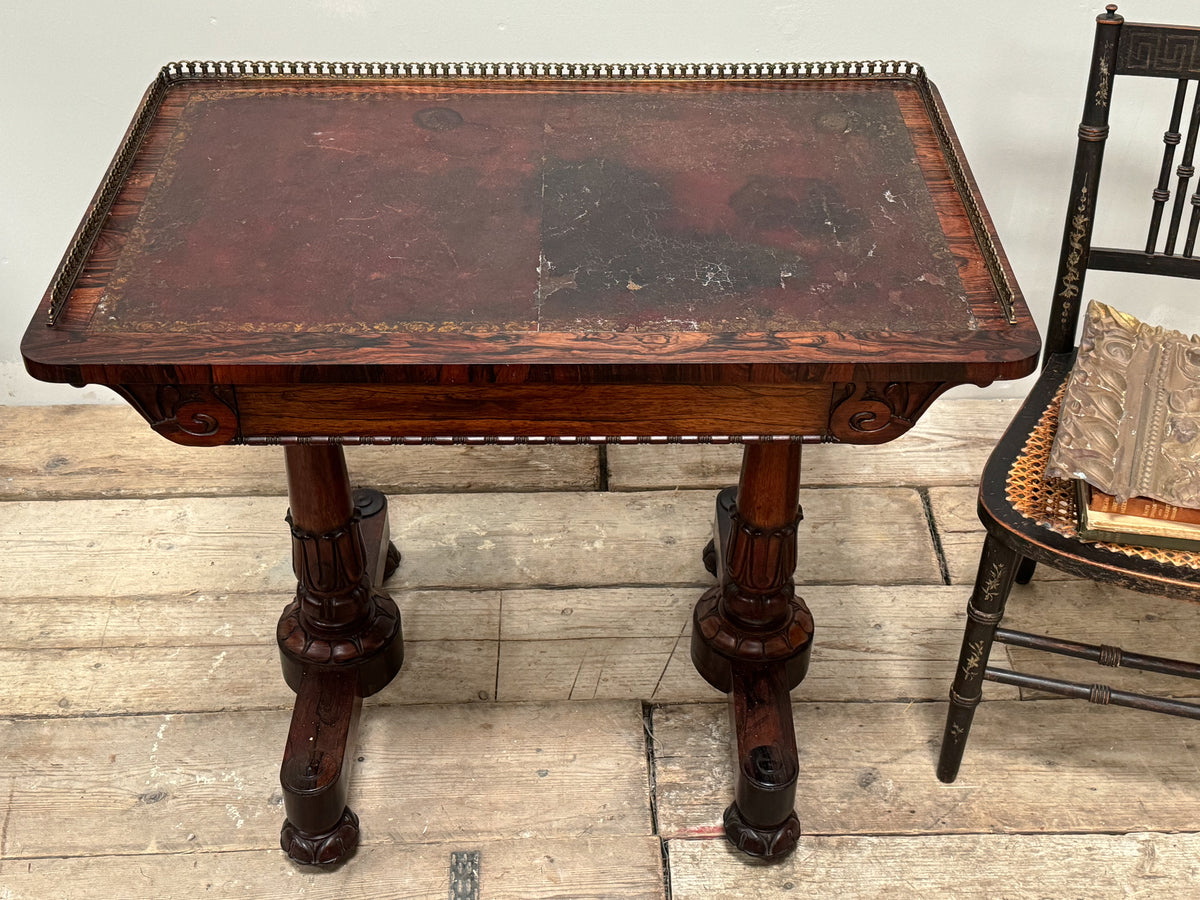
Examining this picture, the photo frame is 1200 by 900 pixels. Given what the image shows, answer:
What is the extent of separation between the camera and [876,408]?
1.56 metres

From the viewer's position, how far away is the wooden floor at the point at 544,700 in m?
2.00

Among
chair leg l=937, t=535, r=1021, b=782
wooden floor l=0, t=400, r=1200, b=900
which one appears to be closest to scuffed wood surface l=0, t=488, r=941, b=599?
wooden floor l=0, t=400, r=1200, b=900

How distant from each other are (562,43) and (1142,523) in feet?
4.81

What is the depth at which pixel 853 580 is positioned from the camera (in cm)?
250

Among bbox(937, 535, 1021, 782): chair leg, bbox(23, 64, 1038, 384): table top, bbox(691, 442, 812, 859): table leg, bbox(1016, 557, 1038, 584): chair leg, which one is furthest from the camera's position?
bbox(1016, 557, 1038, 584): chair leg

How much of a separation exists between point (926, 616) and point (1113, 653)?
52 centimetres

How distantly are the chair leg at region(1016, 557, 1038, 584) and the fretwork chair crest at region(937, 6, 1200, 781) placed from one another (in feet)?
1.56

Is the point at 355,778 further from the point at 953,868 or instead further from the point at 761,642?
the point at 953,868

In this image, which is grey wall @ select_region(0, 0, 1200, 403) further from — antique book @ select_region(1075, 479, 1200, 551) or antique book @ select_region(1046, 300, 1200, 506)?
antique book @ select_region(1075, 479, 1200, 551)

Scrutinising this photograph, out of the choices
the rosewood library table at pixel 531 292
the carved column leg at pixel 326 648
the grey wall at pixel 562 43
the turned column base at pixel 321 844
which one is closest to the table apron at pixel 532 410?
the rosewood library table at pixel 531 292

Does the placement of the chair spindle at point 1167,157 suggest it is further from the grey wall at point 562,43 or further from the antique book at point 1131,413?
the grey wall at point 562,43

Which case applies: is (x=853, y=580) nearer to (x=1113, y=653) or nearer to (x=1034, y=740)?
(x=1034, y=740)

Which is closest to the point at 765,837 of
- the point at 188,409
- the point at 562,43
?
the point at 188,409

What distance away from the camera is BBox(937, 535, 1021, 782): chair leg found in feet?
6.12
